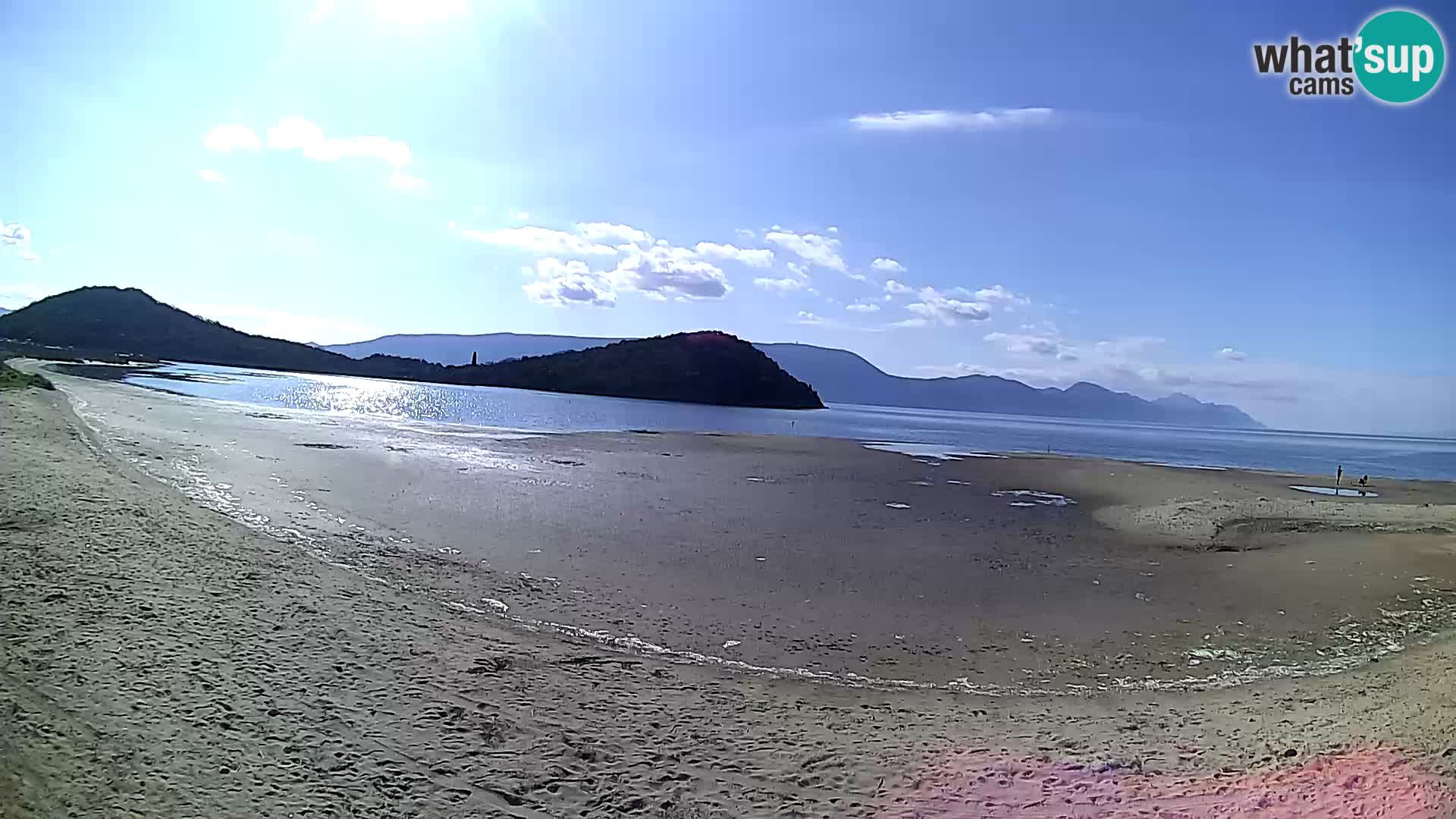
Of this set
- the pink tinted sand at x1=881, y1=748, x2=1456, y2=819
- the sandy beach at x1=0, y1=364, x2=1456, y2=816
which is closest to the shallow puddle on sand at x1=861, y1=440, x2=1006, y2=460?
the sandy beach at x1=0, y1=364, x2=1456, y2=816

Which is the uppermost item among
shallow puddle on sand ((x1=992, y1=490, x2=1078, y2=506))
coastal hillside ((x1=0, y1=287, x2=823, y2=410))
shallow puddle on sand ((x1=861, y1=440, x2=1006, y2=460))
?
coastal hillside ((x1=0, y1=287, x2=823, y2=410))

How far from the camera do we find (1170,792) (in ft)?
18.9

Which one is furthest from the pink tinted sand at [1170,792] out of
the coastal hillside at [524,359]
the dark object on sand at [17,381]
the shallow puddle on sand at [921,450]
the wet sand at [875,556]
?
the coastal hillside at [524,359]

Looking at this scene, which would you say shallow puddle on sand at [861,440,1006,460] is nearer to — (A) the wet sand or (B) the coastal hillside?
(A) the wet sand

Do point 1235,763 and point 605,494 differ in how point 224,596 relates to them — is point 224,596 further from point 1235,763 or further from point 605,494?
point 605,494

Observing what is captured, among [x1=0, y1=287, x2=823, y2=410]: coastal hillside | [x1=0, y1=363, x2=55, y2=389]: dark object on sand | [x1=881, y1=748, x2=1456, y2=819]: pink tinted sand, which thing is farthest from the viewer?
[x1=0, y1=287, x2=823, y2=410]: coastal hillside

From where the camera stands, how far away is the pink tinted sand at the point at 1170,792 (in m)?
5.45

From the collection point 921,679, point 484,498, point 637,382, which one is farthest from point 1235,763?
point 637,382

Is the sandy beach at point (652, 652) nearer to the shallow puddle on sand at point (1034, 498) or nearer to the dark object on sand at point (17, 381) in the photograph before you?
the shallow puddle on sand at point (1034, 498)

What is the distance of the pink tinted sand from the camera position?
545 cm

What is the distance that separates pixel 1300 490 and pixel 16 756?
38998 mm

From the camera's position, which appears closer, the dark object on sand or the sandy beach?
the sandy beach

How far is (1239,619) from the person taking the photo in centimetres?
1153

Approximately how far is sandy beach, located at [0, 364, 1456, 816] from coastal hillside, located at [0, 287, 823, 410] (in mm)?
119579
